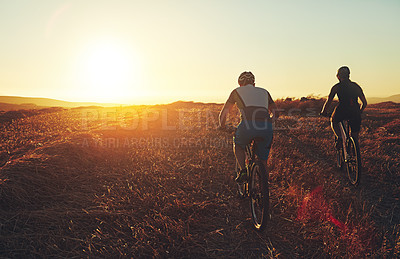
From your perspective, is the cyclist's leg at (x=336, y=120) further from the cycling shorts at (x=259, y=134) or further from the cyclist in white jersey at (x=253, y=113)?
the cycling shorts at (x=259, y=134)


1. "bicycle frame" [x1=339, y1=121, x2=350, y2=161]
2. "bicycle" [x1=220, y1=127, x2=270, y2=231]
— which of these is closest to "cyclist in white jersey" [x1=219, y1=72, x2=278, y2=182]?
"bicycle" [x1=220, y1=127, x2=270, y2=231]

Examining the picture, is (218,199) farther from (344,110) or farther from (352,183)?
(344,110)

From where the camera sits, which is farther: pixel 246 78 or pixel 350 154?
pixel 350 154

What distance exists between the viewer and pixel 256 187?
356 centimetres

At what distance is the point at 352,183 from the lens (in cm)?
501

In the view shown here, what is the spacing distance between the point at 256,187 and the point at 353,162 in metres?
3.11

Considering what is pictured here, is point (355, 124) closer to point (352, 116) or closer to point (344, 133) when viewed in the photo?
point (352, 116)

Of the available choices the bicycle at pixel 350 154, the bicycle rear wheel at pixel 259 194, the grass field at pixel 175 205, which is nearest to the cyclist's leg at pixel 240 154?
the bicycle rear wheel at pixel 259 194

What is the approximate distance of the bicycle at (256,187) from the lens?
2975mm

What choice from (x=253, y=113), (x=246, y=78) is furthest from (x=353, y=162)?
(x=246, y=78)

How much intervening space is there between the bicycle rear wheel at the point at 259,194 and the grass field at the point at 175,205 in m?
0.22

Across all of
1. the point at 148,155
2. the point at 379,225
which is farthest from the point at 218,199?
the point at 148,155

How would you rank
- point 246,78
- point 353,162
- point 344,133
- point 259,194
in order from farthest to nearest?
1. point 344,133
2. point 353,162
3. point 246,78
4. point 259,194

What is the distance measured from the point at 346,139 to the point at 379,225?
2.35 metres
